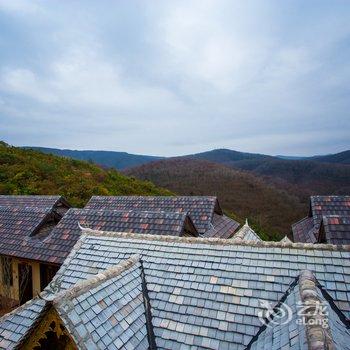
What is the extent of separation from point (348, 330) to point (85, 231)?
23.3ft

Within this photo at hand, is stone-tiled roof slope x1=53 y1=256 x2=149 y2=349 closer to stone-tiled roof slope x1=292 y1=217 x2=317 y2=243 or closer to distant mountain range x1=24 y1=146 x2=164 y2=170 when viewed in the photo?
stone-tiled roof slope x1=292 y1=217 x2=317 y2=243

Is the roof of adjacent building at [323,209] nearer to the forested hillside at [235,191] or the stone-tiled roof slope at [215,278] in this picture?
the stone-tiled roof slope at [215,278]

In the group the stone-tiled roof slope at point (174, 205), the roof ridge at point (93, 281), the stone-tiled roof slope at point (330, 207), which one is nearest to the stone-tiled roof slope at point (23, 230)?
the stone-tiled roof slope at point (174, 205)

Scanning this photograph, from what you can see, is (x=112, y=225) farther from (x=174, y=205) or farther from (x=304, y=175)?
(x=304, y=175)

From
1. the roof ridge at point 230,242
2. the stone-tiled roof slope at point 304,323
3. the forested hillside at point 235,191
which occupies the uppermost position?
the roof ridge at point 230,242

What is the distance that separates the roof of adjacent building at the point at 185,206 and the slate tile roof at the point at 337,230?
6898 millimetres

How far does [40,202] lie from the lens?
19.9 meters

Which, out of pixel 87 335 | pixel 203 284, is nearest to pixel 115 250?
pixel 203 284

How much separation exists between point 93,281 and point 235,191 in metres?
48.9

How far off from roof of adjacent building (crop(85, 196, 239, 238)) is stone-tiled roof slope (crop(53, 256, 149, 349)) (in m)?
10.3

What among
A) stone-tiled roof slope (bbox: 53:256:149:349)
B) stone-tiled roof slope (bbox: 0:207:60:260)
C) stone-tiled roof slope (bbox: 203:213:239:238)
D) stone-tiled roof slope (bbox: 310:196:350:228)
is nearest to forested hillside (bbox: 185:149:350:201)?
stone-tiled roof slope (bbox: 203:213:239:238)

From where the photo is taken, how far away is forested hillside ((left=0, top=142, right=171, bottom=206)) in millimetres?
33312

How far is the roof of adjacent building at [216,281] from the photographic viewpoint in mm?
5574

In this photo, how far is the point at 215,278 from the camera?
6645 mm
